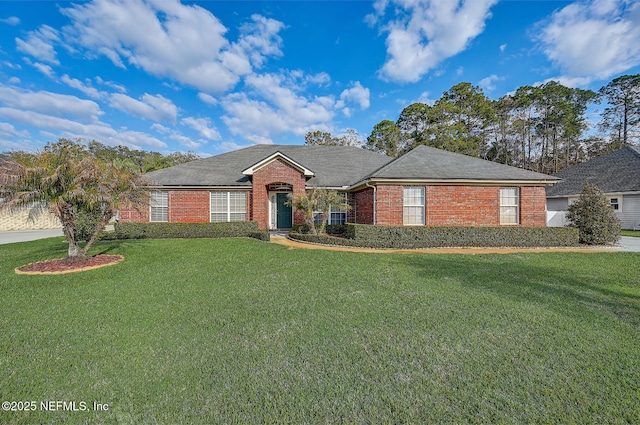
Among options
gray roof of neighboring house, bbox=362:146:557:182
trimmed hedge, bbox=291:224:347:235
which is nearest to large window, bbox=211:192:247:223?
trimmed hedge, bbox=291:224:347:235

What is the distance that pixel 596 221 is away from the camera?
38.0 feet

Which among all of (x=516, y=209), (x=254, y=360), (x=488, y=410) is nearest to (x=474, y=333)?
(x=488, y=410)

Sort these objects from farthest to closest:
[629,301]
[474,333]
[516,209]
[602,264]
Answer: [516,209]
[602,264]
[629,301]
[474,333]

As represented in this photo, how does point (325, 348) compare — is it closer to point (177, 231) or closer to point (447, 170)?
point (447, 170)

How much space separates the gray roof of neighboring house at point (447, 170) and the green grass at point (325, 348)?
6.80 m

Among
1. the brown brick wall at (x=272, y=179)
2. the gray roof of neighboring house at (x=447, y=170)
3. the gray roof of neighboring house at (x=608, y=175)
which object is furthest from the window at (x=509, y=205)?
the brown brick wall at (x=272, y=179)

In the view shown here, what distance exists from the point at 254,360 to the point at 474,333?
2877mm

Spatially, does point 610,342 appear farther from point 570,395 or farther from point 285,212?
point 285,212

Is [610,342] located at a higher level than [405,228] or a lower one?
lower

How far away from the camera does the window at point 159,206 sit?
15273 millimetres

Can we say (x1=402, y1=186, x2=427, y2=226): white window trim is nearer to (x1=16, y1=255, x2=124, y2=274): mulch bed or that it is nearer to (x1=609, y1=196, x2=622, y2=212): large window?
(x1=16, y1=255, x2=124, y2=274): mulch bed

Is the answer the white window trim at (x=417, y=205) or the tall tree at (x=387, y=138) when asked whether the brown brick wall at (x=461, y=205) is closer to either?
the white window trim at (x=417, y=205)

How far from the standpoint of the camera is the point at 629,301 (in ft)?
15.9

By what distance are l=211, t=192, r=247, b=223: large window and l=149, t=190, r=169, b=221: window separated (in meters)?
2.53
